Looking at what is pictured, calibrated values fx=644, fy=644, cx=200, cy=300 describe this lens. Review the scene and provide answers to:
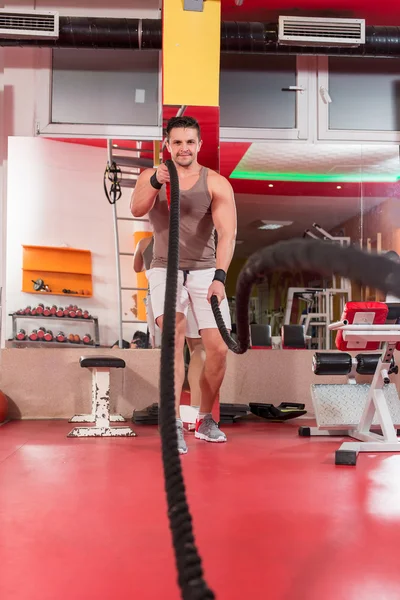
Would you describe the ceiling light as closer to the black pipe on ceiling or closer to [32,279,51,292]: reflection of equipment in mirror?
the black pipe on ceiling

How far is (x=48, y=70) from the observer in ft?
15.8

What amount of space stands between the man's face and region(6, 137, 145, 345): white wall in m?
1.41

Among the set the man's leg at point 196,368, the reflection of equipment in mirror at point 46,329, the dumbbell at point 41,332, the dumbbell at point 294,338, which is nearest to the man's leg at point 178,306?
the man's leg at point 196,368

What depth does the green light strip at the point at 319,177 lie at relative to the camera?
5.15 meters

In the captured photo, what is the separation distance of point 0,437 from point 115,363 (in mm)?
748

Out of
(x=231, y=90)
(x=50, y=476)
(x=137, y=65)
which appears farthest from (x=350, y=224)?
(x=50, y=476)

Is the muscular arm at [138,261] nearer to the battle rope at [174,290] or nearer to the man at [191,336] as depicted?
the man at [191,336]

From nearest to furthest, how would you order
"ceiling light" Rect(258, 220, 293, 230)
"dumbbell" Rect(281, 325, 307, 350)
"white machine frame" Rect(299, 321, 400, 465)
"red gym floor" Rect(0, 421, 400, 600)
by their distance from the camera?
"red gym floor" Rect(0, 421, 400, 600) → "white machine frame" Rect(299, 321, 400, 465) → "dumbbell" Rect(281, 325, 307, 350) → "ceiling light" Rect(258, 220, 293, 230)

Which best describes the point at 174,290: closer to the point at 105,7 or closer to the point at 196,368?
→ the point at 196,368

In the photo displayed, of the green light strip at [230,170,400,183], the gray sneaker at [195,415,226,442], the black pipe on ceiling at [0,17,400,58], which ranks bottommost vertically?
the gray sneaker at [195,415,226,442]

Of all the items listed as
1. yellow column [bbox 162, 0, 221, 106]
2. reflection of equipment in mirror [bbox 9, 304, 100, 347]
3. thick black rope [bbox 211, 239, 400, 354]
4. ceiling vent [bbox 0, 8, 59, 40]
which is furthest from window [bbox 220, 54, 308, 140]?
thick black rope [bbox 211, 239, 400, 354]

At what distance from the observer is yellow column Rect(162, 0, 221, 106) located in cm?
396

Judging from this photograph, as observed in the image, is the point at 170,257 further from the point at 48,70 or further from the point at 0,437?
the point at 48,70

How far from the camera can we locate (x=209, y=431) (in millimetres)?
3410
